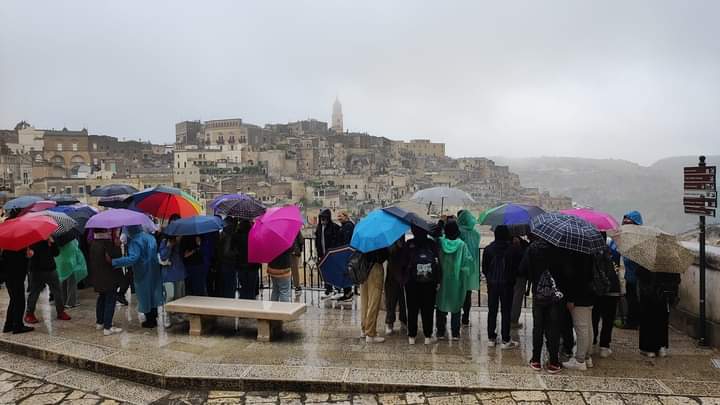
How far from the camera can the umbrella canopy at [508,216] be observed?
6.31 m

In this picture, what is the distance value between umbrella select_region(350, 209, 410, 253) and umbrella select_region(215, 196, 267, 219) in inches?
70.6

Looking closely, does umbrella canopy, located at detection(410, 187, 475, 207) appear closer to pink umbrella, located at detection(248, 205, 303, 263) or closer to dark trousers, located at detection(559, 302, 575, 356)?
pink umbrella, located at detection(248, 205, 303, 263)

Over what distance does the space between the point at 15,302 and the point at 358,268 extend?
4.30 metres

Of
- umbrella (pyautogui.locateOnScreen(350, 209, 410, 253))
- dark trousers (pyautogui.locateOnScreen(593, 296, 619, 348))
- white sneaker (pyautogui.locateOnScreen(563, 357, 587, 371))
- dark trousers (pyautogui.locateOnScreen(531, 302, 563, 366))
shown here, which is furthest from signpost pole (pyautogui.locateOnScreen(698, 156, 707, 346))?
umbrella (pyautogui.locateOnScreen(350, 209, 410, 253))

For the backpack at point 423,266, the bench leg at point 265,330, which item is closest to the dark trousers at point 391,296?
the backpack at point 423,266

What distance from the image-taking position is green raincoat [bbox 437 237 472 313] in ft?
19.1

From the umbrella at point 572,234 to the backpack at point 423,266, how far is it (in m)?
1.22

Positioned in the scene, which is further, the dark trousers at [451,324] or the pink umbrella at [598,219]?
the pink umbrella at [598,219]

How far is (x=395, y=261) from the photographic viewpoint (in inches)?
235

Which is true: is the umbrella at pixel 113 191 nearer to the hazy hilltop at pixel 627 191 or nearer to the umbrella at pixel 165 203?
the umbrella at pixel 165 203

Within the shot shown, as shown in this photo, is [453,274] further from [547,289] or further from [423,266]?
[547,289]

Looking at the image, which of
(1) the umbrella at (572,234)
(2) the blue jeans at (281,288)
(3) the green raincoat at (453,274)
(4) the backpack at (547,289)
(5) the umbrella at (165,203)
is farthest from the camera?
(5) the umbrella at (165,203)

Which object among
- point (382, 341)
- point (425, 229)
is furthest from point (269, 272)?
point (425, 229)

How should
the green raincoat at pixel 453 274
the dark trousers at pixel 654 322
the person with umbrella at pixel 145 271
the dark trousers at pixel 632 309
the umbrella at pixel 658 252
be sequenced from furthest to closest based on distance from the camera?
the dark trousers at pixel 632 309 → the person with umbrella at pixel 145 271 → the green raincoat at pixel 453 274 → the dark trousers at pixel 654 322 → the umbrella at pixel 658 252
